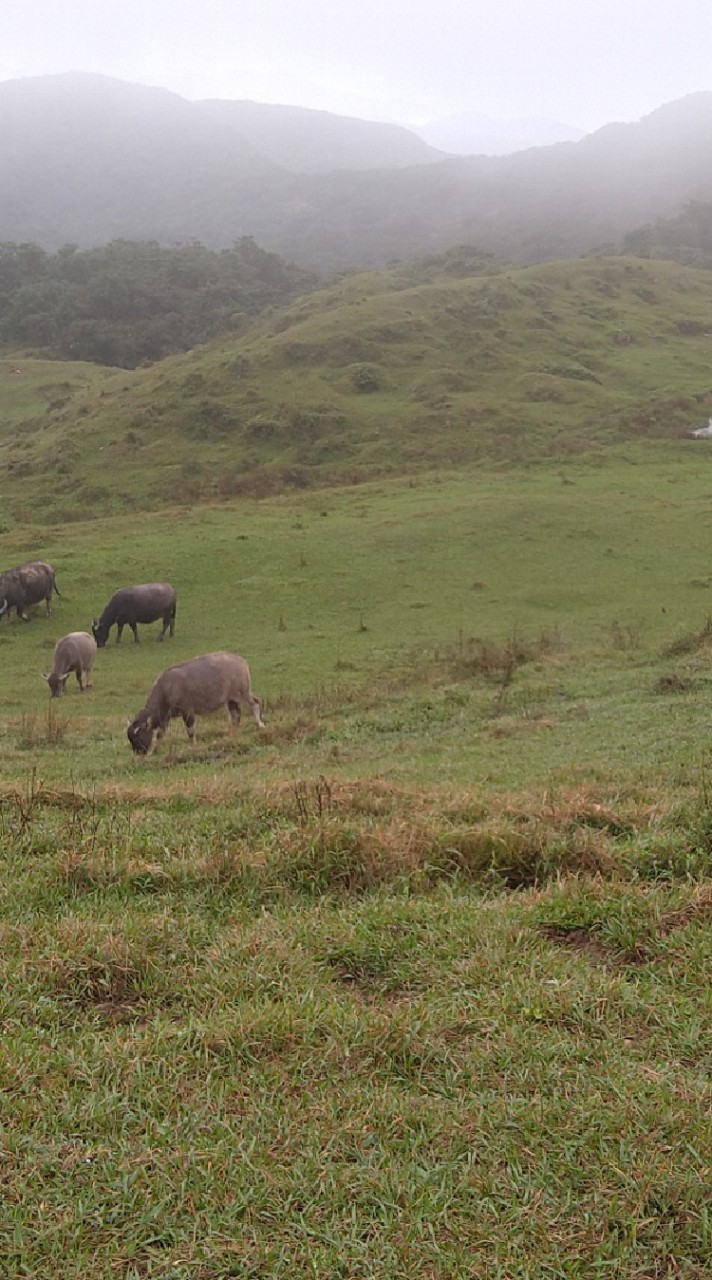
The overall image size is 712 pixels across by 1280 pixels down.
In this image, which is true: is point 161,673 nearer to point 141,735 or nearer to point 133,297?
point 141,735

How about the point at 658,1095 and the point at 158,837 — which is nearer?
the point at 658,1095

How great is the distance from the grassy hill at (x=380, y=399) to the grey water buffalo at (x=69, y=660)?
19.0m

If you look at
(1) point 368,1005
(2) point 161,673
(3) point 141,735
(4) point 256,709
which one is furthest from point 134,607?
(1) point 368,1005

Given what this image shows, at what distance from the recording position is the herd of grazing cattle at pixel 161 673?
14.7 m

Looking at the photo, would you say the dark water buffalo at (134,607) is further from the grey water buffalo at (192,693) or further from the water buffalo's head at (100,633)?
the grey water buffalo at (192,693)

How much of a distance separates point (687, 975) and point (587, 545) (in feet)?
83.8

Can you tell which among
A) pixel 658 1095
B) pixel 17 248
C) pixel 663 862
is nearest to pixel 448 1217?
pixel 658 1095

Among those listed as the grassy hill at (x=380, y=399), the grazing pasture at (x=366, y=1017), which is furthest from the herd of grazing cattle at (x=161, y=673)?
the grassy hill at (x=380, y=399)

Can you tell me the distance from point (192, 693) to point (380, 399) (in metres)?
36.2

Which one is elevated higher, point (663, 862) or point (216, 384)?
point (216, 384)

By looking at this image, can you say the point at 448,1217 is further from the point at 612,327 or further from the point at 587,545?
the point at 612,327

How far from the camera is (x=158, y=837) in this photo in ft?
22.1

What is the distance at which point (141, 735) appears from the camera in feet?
45.8

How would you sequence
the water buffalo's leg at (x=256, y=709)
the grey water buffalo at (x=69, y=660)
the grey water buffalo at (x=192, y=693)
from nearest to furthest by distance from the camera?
the grey water buffalo at (x=192, y=693) → the water buffalo's leg at (x=256, y=709) → the grey water buffalo at (x=69, y=660)
